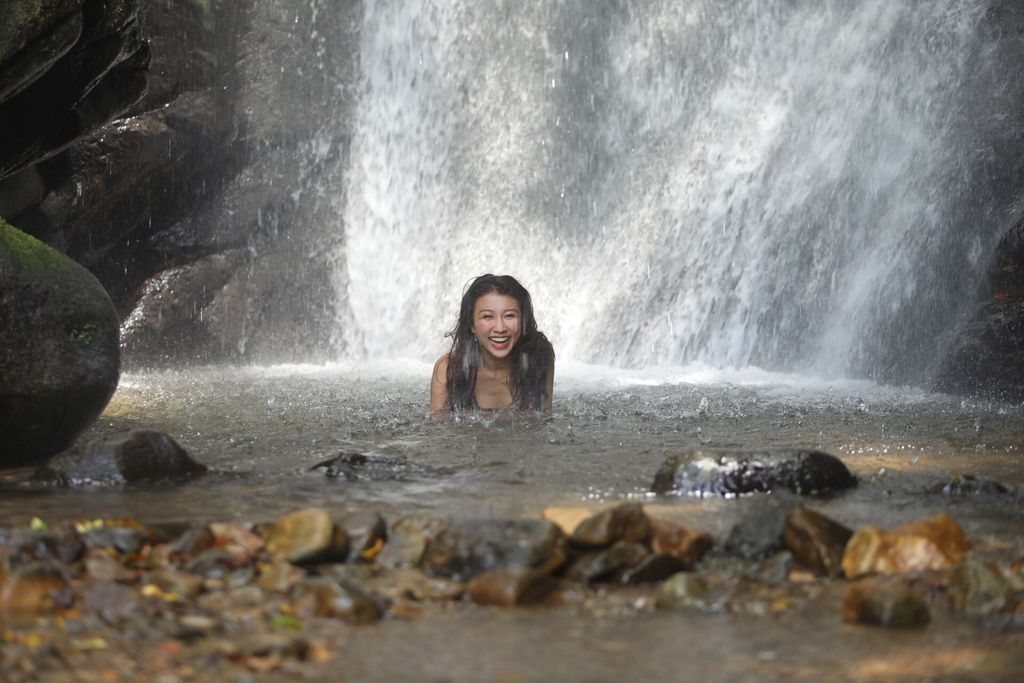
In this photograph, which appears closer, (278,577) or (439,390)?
(278,577)

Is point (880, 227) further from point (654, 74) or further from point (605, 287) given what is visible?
point (654, 74)

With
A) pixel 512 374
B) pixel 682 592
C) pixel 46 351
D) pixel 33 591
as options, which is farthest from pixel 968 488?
pixel 46 351

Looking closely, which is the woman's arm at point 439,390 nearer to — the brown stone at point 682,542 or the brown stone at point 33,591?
the brown stone at point 682,542

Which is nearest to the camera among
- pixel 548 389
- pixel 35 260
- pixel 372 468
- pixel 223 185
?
pixel 372 468

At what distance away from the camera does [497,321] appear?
7.01 metres

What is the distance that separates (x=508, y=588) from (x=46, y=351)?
12.7 feet

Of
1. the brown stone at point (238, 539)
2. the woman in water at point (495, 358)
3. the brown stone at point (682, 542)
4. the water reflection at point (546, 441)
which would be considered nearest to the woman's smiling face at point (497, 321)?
the woman in water at point (495, 358)

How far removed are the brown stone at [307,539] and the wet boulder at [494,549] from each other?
26 cm

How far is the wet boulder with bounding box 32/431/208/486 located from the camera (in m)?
4.54

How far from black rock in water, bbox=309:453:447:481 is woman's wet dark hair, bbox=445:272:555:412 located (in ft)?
7.36

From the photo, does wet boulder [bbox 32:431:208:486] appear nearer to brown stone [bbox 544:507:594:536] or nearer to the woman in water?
brown stone [bbox 544:507:594:536]

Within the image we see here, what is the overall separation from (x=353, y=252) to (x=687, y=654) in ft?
49.8

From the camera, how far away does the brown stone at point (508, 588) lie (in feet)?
9.53

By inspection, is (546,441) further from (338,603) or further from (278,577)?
(338,603)
